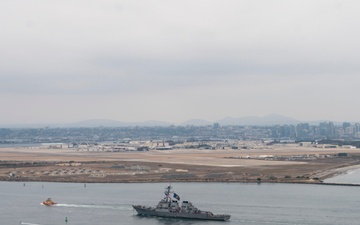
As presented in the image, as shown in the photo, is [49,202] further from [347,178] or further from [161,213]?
[347,178]

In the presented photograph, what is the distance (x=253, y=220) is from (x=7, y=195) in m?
24.7

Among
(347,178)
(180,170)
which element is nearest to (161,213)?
(180,170)

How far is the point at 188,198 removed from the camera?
55344 mm

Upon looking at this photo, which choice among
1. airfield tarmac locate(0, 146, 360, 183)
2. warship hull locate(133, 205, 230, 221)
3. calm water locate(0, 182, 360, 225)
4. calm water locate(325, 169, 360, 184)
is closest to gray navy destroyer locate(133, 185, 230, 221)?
warship hull locate(133, 205, 230, 221)

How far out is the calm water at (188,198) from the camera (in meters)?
45.4

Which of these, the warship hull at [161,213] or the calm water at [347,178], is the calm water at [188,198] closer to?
the warship hull at [161,213]

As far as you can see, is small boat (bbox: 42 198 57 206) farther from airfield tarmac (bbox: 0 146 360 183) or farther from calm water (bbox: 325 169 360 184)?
calm water (bbox: 325 169 360 184)

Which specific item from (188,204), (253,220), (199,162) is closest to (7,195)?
(188,204)

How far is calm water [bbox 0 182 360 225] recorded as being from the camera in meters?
45.4

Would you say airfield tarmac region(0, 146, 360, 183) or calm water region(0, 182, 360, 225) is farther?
airfield tarmac region(0, 146, 360, 183)

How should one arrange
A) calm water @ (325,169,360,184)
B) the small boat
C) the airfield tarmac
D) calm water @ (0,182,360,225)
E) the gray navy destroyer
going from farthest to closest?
the airfield tarmac, calm water @ (325,169,360,184), the small boat, the gray navy destroyer, calm water @ (0,182,360,225)

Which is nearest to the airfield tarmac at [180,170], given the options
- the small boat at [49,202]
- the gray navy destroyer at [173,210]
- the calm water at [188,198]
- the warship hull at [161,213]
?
the calm water at [188,198]

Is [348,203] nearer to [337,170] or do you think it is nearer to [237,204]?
[237,204]

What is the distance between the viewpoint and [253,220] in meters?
43.9
